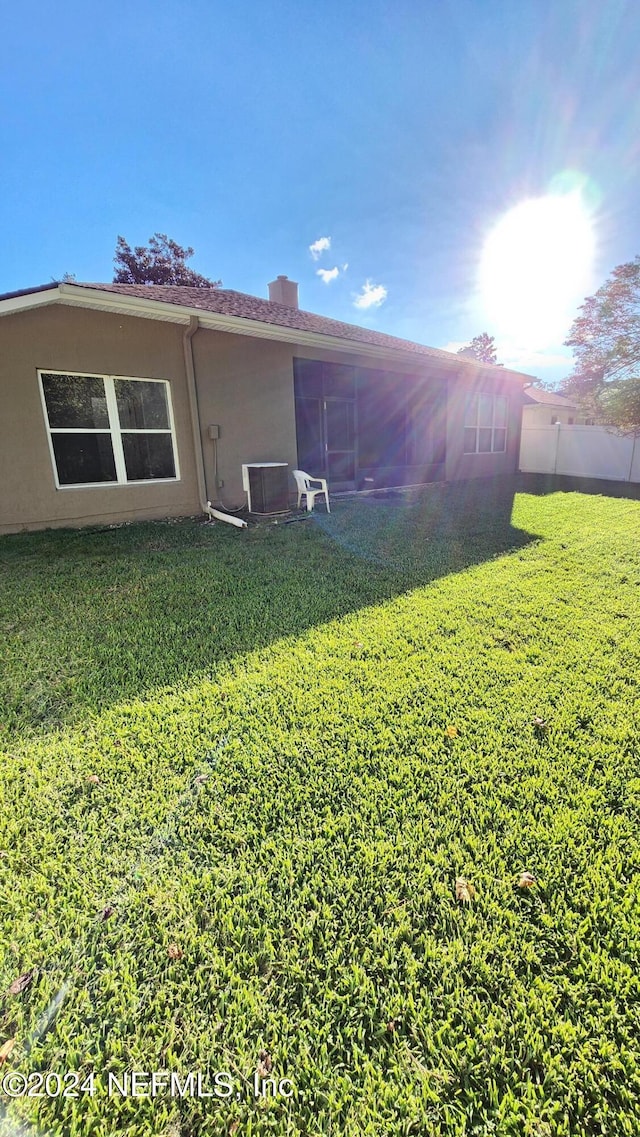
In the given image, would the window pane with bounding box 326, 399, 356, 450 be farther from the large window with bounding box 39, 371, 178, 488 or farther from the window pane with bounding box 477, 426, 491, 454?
the window pane with bounding box 477, 426, 491, 454

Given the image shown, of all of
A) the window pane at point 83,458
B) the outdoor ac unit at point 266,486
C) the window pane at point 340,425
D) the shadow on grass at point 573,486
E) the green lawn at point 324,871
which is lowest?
the green lawn at point 324,871

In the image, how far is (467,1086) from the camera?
1.13 meters

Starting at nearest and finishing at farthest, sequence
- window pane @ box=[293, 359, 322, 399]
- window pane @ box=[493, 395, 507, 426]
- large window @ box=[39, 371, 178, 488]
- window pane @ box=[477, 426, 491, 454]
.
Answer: large window @ box=[39, 371, 178, 488] < window pane @ box=[293, 359, 322, 399] < window pane @ box=[477, 426, 491, 454] < window pane @ box=[493, 395, 507, 426]

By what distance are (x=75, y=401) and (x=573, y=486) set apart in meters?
12.7

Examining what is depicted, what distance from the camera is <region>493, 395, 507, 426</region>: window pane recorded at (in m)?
14.6

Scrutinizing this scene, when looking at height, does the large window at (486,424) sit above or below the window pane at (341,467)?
above

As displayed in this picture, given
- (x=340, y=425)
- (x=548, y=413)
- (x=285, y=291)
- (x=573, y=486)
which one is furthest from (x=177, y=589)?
(x=548, y=413)

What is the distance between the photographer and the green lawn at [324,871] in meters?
1.15

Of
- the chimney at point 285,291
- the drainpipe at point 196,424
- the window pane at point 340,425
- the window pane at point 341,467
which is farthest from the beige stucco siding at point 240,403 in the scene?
the chimney at point 285,291

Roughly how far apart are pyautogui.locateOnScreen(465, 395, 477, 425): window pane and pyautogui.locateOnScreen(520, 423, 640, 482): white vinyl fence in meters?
4.55

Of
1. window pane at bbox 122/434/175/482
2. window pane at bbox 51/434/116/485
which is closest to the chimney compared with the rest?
window pane at bbox 122/434/175/482

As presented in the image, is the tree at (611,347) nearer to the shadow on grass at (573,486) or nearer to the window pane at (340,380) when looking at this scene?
the shadow on grass at (573,486)

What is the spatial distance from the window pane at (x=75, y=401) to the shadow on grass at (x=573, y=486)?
9781 millimetres

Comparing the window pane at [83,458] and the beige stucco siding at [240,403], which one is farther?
the beige stucco siding at [240,403]
